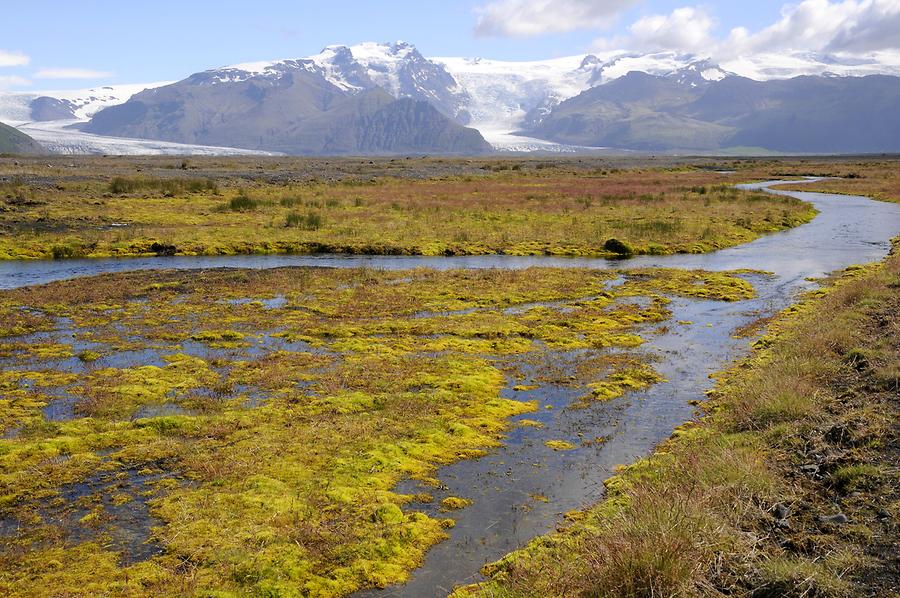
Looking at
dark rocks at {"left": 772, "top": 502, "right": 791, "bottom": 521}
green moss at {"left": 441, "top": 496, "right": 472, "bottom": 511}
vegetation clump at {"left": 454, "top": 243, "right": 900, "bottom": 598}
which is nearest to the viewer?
vegetation clump at {"left": 454, "top": 243, "right": 900, "bottom": 598}

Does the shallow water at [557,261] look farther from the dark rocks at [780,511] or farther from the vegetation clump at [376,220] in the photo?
the dark rocks at [780,511]

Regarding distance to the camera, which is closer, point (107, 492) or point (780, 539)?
point (780, 539)

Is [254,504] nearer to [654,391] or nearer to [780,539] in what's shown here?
[780,539]

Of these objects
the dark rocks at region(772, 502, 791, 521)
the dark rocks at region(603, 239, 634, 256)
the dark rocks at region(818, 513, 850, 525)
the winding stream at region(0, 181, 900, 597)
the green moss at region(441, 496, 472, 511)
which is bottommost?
the green moss at region(441, 496, 472, 511)

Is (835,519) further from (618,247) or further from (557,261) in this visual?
(618,247)

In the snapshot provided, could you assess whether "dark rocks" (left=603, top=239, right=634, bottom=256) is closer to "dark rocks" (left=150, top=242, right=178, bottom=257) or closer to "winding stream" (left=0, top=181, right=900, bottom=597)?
"winding stream" (left=0, top=181, right=900, bottom=597)

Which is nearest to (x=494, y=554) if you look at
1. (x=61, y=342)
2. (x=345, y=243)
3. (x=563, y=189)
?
(x=61, y=342)

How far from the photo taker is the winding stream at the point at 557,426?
10305 mm

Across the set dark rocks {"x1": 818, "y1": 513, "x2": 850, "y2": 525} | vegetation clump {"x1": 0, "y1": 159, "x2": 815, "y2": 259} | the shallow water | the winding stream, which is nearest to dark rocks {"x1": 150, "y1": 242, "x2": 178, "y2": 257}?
vegetation clump {"x1": 0, "y1": 159, "x2": 815, "y2": 259}

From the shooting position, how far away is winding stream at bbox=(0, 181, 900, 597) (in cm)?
1030

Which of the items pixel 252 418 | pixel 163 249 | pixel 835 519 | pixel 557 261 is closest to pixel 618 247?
pixel 557 261

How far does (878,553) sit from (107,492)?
1177 centimetres

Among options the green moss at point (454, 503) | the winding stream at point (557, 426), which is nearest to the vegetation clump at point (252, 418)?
the green moss at point (454, 503)

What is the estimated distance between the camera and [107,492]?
11.4 m
